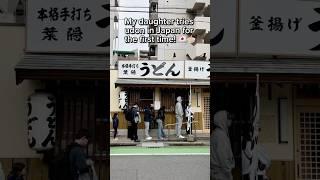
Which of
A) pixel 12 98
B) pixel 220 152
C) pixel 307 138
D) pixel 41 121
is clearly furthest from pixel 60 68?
pixel 307 138

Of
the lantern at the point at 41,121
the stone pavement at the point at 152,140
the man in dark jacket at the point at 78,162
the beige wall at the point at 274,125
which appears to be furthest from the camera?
the beige wall at the point at 274,125

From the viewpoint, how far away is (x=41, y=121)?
3980mm

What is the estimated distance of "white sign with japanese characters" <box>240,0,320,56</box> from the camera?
406 cm

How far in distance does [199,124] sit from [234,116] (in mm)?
1876

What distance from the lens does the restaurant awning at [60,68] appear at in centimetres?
379

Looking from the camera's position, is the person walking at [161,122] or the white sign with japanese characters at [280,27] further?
the white sign with japanese characters at [280,27]

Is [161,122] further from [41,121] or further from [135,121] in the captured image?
[41,121]

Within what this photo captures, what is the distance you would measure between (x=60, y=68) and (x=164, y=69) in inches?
65.2

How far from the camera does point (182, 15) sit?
2.49 meters

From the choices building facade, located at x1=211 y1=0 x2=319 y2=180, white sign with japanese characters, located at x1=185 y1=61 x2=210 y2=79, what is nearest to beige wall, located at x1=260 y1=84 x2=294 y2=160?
building facade, located at x1=211 y1=0 x2=319 y2=180

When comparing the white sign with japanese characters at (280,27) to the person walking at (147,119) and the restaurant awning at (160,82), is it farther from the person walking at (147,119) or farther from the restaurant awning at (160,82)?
the person walking at (147,119)

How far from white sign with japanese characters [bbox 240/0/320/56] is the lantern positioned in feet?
5.95

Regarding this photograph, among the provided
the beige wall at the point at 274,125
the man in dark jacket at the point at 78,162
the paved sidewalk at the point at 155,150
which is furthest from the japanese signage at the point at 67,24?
the beige wall at the point at 274,125

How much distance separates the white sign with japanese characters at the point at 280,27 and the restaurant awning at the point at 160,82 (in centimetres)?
177
